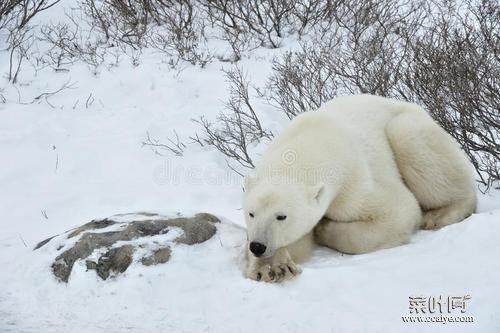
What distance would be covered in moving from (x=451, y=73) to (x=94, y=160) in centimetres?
342

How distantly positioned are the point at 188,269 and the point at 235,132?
326 cm

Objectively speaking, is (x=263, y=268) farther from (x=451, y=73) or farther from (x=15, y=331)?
(x=451, y=73)

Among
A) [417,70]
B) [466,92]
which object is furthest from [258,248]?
[417,70]

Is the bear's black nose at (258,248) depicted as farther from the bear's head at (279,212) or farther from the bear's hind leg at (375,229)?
the bear's hind leg at (375,229)

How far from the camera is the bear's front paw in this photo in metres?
3.05

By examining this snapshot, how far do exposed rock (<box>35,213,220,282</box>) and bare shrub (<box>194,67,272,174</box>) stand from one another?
6.68 feet

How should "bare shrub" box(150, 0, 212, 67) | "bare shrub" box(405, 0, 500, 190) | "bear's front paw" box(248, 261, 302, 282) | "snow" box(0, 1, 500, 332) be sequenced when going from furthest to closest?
"bare shrub" box(150, 0, 212, 67), "bare shrub" box(405, 0, 500, 190), "bear's front paw" box(248, 261, 302, 282), "snow" box(0, 1, 500, 332)

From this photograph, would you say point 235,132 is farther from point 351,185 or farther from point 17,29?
point 17,29

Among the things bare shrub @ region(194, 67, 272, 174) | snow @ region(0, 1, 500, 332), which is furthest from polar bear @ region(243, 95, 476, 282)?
bare shrub @ region(194, 67, 272, 174)

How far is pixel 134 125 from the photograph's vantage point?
6586mm

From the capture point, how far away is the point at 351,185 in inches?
141

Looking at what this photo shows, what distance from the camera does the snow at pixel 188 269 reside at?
277cm

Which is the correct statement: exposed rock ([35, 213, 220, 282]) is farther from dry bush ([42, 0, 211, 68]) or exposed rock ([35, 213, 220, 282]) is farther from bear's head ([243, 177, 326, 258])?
dry bush ([42, 0, 211, 68])

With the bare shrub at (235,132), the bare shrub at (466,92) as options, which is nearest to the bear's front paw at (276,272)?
the bare shrub at (466,92)
